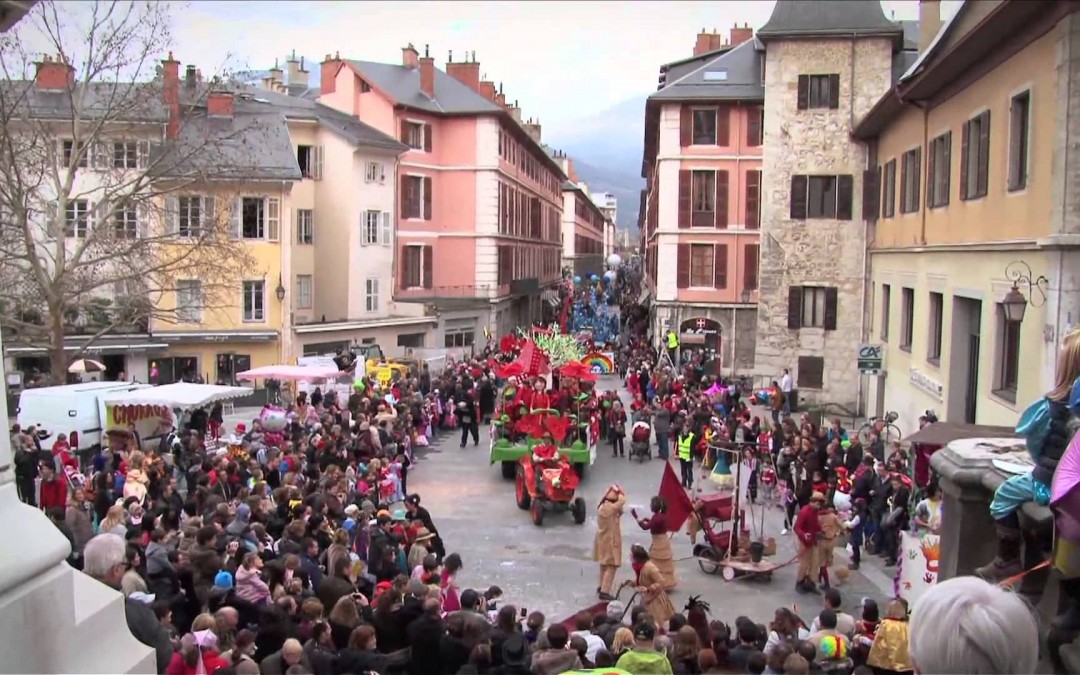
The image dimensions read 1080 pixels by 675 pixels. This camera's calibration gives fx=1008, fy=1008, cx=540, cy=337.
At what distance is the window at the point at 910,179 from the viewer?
79.2 feet

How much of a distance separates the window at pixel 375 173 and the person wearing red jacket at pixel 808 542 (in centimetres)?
3005

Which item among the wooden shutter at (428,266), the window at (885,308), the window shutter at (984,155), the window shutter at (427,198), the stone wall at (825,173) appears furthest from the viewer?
the window shutter at (427,198)

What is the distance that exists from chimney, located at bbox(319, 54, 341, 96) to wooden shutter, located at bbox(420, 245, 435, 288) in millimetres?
8371

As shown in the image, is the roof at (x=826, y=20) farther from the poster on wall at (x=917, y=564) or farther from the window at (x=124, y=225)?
the poster on wall at (x=917, y=564)

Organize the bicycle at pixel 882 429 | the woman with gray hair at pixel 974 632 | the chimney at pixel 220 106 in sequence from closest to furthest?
the woman with gray hair at pixel 974 632, the bicycle at pixel 882 429, the chimney at pixel 220 106

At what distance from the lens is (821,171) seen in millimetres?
32125

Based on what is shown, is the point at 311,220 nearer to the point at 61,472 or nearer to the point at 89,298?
the point at 89,298

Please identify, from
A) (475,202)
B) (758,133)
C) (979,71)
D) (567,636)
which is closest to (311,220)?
(475,202)

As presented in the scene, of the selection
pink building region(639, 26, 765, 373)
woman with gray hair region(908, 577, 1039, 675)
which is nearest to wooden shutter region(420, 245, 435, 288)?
pink building region(639, 26, 765, 373)

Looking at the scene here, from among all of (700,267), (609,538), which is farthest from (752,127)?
(609,538)

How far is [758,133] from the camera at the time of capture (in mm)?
37500

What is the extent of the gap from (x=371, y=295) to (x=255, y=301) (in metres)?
6.18

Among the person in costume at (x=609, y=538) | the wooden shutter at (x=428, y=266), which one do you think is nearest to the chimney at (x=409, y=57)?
the wooden shutter at (x=428, y=266)

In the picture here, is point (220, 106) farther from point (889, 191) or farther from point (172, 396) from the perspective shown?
point (889, 191)
